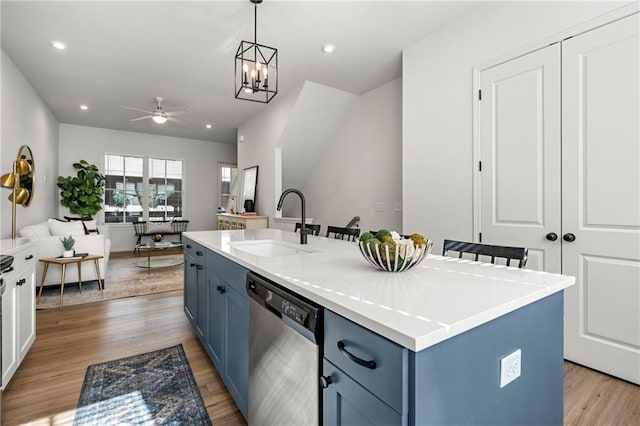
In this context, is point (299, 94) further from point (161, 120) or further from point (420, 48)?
point (161, 120)

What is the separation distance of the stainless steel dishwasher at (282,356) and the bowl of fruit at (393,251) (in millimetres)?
370

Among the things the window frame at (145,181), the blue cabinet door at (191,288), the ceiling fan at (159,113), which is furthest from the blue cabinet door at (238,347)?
the window frame at (145,181)

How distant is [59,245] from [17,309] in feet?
7.09

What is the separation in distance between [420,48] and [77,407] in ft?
12.8

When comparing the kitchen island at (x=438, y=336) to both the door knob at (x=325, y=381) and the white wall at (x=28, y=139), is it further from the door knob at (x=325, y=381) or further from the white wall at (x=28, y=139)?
the white wall at (x=28, y=139)

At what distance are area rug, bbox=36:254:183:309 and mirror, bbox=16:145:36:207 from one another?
1253mm

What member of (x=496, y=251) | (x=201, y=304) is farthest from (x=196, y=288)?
(x=496, y=251)

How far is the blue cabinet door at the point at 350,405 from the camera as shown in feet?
2.41

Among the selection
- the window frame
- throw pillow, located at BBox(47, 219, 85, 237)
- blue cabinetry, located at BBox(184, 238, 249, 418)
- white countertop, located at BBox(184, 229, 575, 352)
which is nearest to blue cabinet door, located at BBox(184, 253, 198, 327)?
blue cabinetry, located at BBox(184, 238, 249, 418)

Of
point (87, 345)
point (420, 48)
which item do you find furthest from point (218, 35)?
point (87, 345)

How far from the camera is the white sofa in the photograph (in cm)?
365

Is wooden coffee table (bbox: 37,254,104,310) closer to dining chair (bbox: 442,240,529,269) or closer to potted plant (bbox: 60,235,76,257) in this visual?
potted plant (bbox: 60,235,76,257)

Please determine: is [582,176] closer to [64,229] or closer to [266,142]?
[266,142]

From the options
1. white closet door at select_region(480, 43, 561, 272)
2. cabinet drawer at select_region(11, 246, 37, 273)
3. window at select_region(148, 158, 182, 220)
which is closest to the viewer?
cabinet drawer at select_region(11, 246, 37, 273)
